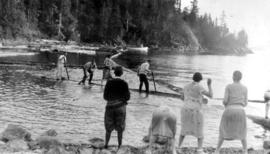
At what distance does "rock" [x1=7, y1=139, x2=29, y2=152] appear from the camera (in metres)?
8.82

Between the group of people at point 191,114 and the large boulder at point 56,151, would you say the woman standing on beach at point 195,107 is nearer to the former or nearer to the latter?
the group of people at point 191,114

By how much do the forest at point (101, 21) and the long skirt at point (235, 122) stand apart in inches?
3030

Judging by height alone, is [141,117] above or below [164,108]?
below

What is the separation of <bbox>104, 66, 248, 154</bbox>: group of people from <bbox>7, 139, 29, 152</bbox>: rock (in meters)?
2.08

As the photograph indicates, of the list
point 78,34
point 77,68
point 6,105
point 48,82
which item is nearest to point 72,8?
point 78,34

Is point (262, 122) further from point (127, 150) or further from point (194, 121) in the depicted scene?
point (127, 150)

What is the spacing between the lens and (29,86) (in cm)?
2139

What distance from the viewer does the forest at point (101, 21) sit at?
91.8 m

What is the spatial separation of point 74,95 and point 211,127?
26.0ft

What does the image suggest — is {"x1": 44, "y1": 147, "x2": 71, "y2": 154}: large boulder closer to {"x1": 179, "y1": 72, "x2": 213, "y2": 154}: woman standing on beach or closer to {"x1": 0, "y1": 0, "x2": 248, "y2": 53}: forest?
{"x1": 179, "y1": 72, "x2": 213, "y2": 154}: woman standing on beach

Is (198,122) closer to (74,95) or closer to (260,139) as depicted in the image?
(260,139)

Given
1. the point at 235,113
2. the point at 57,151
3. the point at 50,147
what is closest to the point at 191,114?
the point at 235,113

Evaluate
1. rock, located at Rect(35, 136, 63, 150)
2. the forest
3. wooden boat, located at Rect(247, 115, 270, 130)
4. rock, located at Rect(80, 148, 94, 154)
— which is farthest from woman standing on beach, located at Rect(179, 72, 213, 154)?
the forest

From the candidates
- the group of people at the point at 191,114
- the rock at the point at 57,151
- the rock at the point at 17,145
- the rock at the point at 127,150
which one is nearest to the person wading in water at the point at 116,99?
the group of people at the point at 191,114
